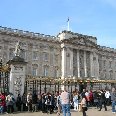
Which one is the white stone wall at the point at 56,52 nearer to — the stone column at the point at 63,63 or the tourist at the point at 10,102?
the stone column at the point at 63,63

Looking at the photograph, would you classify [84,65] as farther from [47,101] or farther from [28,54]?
[47,101]

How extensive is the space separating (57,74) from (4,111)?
3954cm

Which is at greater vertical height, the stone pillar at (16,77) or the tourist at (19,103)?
the stone pillar at (16,77)

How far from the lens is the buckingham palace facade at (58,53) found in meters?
53.7

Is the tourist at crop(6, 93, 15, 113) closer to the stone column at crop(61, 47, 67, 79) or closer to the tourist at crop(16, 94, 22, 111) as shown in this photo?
the tourist at crop(16, 94, 22, 111)

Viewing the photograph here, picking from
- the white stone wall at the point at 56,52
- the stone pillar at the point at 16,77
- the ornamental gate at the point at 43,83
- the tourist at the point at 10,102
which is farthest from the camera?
the white stone wall at the point at 56,52

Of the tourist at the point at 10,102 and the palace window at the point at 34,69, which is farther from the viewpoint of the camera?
the palace window at the point at 34,69

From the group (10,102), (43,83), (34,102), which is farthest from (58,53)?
(10,102)

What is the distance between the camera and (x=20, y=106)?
2044 cm

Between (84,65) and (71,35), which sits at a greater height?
(71,35)

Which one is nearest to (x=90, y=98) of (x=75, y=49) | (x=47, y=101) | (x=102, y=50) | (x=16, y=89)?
(x=47, y=101)

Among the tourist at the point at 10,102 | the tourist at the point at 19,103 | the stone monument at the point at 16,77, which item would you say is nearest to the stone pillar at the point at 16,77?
the stone monument at the point at 16,77

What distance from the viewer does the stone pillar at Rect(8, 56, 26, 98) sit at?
19.8 m

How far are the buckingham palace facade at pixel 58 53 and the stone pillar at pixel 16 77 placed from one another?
3246cm
